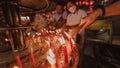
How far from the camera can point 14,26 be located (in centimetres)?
262

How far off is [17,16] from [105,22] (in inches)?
165

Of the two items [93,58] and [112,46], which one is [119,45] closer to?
[112,46]

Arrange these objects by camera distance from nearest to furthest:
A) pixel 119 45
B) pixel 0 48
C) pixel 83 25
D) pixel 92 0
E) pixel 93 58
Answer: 1. pixel 83 25
2. pixel 0 48
3. pixel 119 45
4. pixel 93 58
5. pixel 92 0

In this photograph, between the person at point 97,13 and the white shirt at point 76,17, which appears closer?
the person at point 97,13

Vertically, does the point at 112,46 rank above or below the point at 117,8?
below

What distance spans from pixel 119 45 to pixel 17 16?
4068 mm

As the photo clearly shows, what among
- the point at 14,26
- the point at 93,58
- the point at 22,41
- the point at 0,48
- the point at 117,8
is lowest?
the point at 93,58

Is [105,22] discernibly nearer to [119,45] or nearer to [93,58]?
[119,45]

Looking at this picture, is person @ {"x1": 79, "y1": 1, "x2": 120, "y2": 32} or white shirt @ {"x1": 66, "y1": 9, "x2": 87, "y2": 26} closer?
person @ {"x1": 79, "y1": 1, "x2": 120, "y2": 32}

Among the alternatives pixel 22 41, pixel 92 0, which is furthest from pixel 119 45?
pixel 92 0

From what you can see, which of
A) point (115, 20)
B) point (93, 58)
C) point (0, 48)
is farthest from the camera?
point (93, 58)

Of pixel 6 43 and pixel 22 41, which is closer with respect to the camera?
pixel 22 41

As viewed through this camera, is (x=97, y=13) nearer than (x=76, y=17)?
Yes

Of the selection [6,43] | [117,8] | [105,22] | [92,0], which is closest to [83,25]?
[117,8]
